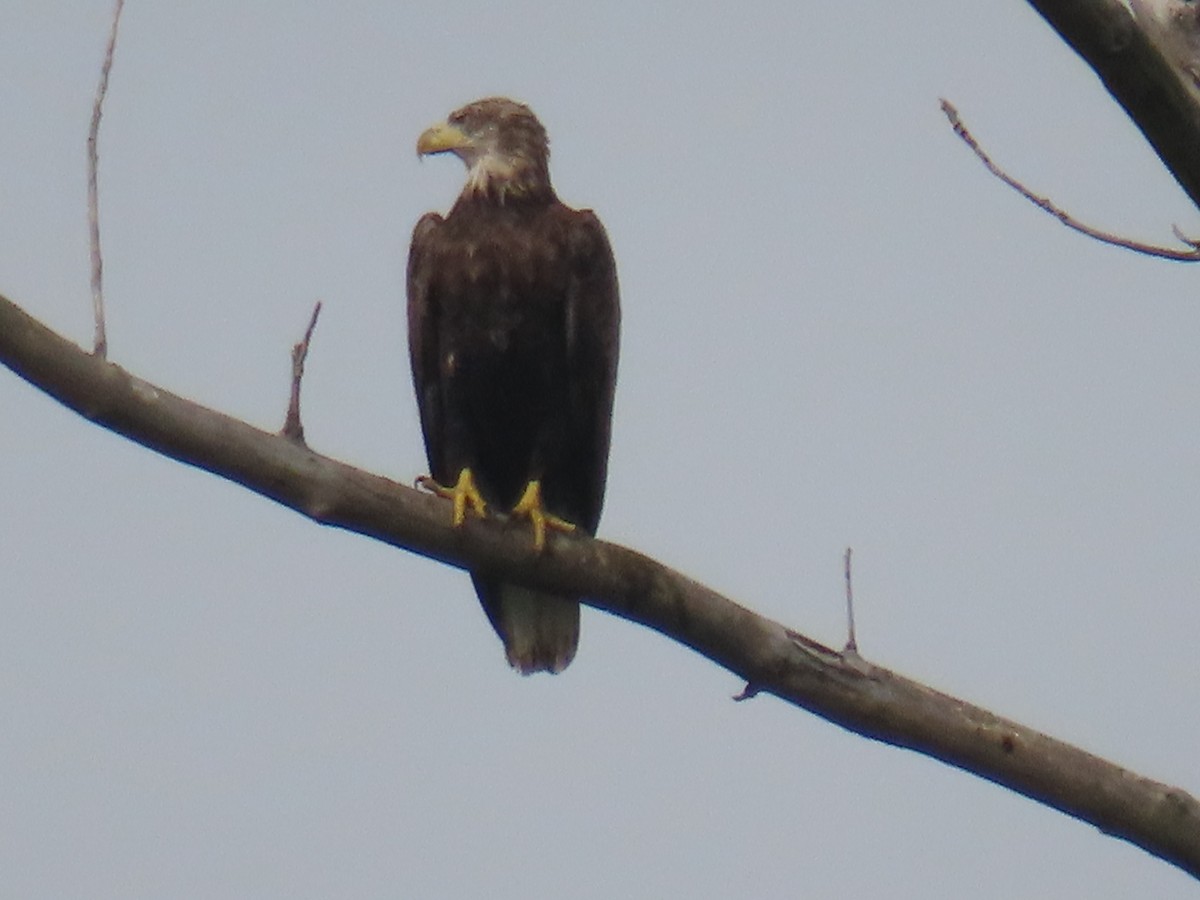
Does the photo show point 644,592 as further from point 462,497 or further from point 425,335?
point 425,335

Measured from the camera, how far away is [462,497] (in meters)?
3.84

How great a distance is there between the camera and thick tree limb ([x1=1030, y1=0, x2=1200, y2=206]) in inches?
93.2

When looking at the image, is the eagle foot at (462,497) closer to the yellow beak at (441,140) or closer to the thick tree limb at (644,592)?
the thick tree limb at (644,592)

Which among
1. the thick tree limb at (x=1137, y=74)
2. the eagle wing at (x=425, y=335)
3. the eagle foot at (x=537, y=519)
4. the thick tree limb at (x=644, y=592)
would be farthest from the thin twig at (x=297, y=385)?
the eagle wing at (x=425, y=335)

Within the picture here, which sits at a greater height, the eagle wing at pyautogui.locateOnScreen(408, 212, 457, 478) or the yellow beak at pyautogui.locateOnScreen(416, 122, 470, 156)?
the yellow beak at pyautogui.locateOnScreen(416, 122, 470, 156)

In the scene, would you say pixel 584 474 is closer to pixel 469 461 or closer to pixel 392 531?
pixel 469 461

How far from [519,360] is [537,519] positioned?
1193 millimetres

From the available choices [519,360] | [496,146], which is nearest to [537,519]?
[519,360]

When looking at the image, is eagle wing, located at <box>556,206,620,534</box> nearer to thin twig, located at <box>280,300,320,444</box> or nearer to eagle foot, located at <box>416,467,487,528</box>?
eagle foot, located at <box>416,467,487,528</box>

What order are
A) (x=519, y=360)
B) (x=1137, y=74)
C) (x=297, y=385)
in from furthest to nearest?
(x=519, y=360) < (x=297, y=385) < (x=1137, y=74)

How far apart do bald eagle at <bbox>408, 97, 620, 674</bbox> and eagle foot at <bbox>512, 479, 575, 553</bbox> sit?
0.34m

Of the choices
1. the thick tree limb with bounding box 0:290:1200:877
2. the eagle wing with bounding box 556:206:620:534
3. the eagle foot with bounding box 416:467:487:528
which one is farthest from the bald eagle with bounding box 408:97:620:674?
the thick tree limb with bounding box 0:290:1200:877

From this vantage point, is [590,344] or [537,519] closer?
[537,519]

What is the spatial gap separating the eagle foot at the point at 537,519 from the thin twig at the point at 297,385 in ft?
2.09
